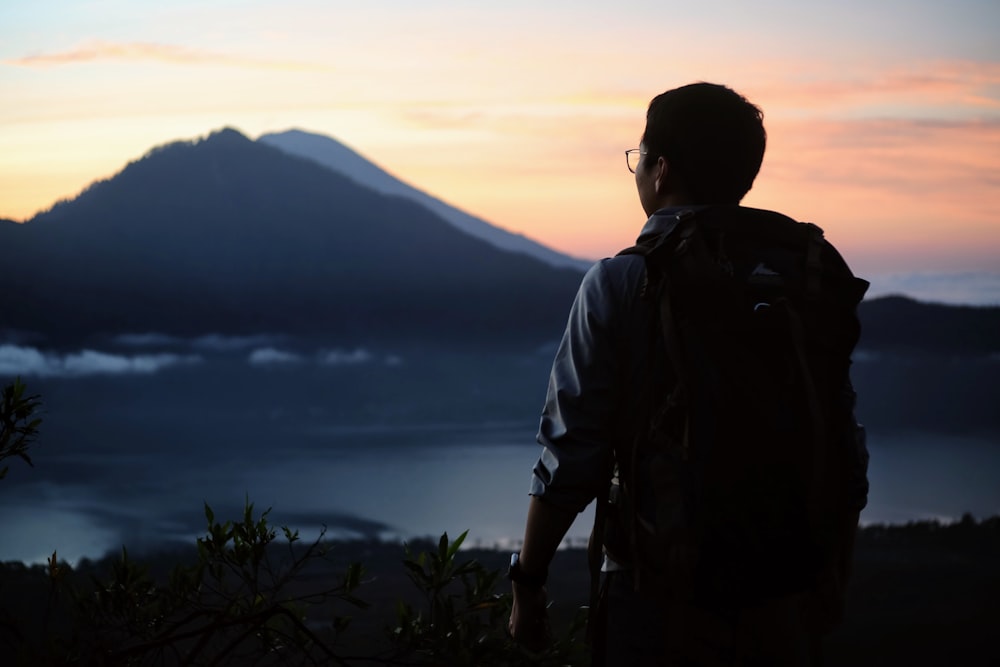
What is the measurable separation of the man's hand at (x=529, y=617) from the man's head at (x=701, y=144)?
0.83 metres

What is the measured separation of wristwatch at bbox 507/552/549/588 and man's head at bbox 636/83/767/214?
0.79 m

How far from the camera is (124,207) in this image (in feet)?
595

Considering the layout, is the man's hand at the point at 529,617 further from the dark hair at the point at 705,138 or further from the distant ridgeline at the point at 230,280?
the distant ridgeline at the point at 230,280

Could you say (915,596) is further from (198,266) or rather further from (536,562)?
(198,266)

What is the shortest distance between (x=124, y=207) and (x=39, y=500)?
5740 centimetres

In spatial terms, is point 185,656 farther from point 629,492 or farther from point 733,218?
point 733,218

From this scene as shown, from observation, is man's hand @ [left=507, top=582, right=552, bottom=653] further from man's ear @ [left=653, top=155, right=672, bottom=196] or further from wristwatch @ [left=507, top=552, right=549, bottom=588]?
man's ear @ [left=653, top=155, right=672, bottom=196]

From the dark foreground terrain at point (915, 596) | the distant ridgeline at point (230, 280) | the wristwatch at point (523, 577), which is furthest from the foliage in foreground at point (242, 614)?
the distant ridgeline at point (230, 280)

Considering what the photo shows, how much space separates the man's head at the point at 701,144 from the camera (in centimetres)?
206

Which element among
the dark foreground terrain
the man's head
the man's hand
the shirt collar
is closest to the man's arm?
the man's hand

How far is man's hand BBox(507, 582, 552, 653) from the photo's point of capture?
198 centimetres

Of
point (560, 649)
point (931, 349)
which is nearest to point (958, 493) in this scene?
point (931, 349)

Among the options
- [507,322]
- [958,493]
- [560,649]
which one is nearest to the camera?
[560,649]

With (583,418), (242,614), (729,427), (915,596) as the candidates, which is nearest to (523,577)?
(583,418)
